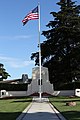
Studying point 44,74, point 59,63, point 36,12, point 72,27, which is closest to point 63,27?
point 72,27

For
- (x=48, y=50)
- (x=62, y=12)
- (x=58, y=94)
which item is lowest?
(x=58, y=94)

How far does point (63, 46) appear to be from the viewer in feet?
216

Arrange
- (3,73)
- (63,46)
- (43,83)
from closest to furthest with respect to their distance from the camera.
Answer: (43,83) → (63,46) → (3,73)

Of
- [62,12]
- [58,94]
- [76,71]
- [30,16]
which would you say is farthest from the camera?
[62,12]

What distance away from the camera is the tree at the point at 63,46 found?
64250mm

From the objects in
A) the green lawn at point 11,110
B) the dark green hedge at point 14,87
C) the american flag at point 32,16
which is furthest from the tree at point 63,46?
the green lawn at point 11,110

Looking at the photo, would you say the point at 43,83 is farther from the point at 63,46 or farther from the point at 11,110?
the point at 11,110

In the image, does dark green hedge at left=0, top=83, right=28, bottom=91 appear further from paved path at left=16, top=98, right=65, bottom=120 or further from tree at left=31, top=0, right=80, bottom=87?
paved path at left=16, top=98, right=65, bottom=120

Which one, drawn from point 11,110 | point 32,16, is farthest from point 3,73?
point 11,110

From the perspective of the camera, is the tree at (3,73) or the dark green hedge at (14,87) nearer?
the dark green hedge at (14,87)

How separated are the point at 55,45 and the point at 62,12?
21.6 ft

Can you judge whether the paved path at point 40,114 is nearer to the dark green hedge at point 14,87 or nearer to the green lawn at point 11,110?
the green lawn at point 11,110

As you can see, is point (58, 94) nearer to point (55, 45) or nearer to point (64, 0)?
point (55, 45)

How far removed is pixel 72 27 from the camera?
213 ft
